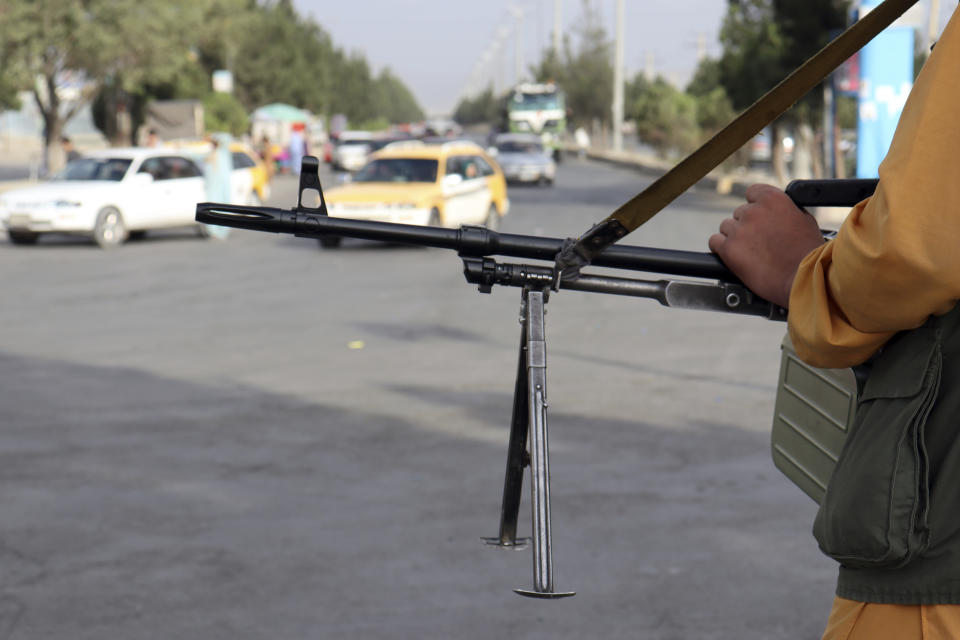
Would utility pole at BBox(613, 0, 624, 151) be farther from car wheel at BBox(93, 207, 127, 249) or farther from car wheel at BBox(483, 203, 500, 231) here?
Answer: car wheel at BBox(93, 207, 127, 249)

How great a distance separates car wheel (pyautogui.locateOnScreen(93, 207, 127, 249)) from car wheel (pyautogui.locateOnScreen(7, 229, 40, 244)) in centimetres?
88

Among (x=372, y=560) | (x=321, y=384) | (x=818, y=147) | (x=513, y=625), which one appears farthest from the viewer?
(x=818, y=147)

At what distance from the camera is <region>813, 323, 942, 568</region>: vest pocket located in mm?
1600

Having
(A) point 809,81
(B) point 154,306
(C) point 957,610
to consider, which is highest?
(A) point 809,81

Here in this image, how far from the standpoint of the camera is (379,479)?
598 cm

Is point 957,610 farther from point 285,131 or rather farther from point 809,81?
point 285,131

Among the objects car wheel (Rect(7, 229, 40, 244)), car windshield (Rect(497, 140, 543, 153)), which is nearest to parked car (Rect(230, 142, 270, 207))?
car wheel (Rect(7, 229, 40, 244))

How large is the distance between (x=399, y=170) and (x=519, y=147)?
19.6 meters

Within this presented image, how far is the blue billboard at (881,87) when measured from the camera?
2003cm

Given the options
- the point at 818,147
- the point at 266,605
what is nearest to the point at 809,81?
the point at 266,605

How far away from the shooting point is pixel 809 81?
1.74 m

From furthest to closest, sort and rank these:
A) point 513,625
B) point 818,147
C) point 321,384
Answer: point 818,147, point 321,384, point 513,625

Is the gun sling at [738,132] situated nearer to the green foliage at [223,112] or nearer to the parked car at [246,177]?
the parked car at [246,177]

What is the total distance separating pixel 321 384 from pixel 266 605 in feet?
13.1
